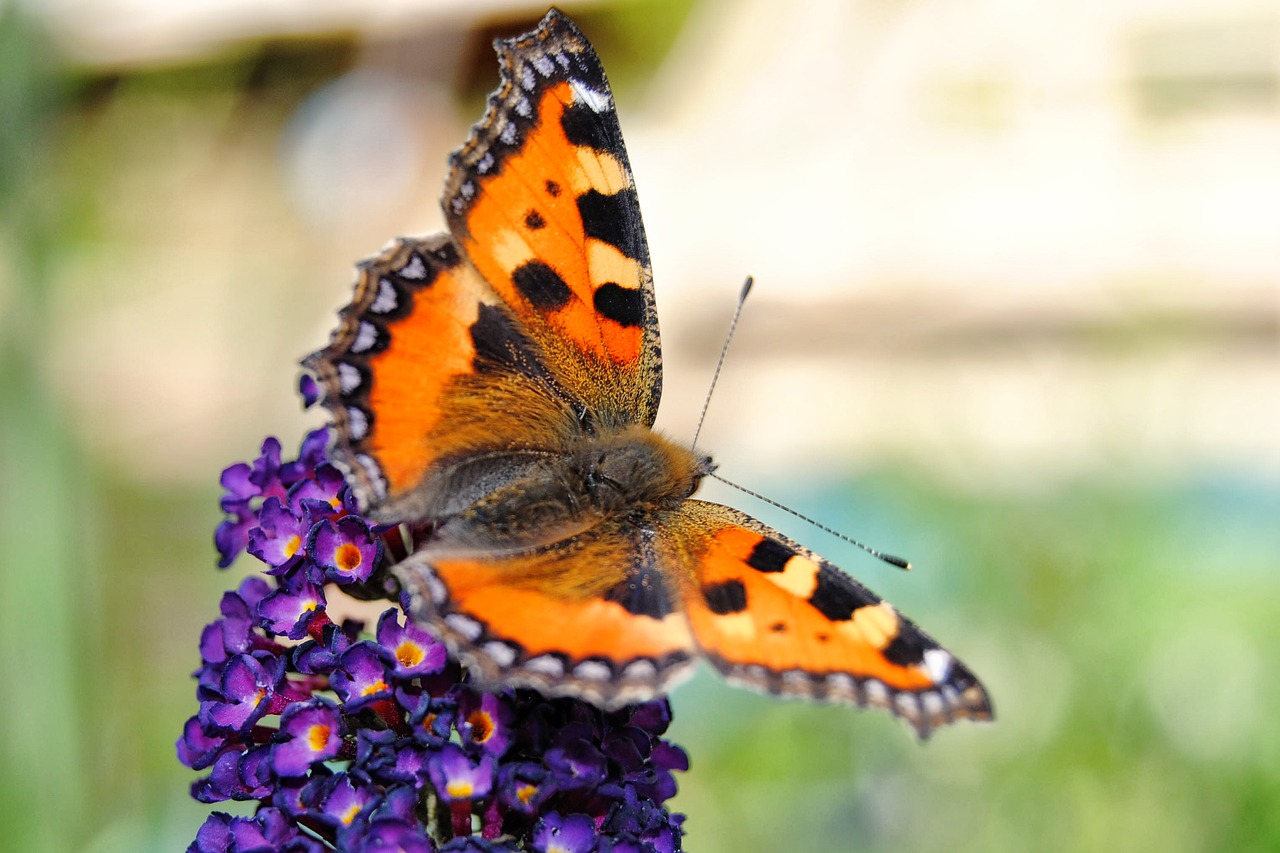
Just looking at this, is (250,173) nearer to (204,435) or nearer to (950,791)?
(204,435)

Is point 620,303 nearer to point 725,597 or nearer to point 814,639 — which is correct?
point 725,597

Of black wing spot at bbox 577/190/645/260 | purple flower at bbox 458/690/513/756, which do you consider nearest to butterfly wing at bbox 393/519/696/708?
purple flower at bbox 458/690/513/756

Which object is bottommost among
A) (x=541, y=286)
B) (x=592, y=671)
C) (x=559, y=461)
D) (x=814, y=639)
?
(x=592, y=671)

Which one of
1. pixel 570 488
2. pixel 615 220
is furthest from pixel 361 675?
pixel 615 220

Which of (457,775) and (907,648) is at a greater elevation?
(907,648)

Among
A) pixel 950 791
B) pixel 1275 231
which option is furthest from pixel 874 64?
pixel 950 791

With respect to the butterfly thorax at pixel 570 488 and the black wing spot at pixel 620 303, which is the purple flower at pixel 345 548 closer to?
the butterfly thorax at pixel 570 488
